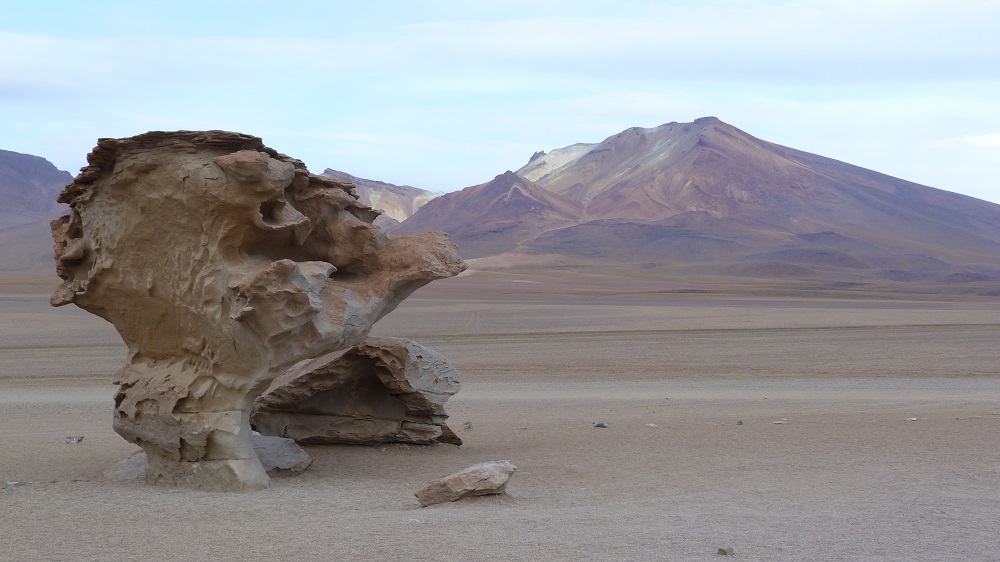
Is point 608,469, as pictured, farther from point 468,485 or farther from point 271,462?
point 271,462

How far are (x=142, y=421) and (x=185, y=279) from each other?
151 centimetres

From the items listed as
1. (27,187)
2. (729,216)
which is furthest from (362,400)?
(27,187)

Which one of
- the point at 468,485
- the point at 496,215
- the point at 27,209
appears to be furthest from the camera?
the point at 496,215

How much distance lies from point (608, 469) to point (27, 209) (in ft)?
418

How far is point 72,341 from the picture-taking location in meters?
29.2

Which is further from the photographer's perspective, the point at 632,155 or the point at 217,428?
the point at 632,155

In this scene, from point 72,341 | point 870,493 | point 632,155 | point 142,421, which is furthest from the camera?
point 632,155

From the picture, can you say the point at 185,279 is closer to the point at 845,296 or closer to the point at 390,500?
the point at 390,500

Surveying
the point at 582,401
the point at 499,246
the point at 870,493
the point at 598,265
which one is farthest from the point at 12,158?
the point at 870,493

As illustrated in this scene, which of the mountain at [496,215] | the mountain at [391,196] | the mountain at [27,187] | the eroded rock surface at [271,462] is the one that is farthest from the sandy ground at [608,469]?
the mountain at [391,196]

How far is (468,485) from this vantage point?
8.95 m

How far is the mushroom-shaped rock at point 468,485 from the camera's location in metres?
8.83

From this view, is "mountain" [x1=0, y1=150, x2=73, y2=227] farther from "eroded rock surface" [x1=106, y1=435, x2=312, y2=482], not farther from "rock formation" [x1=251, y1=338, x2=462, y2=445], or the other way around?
"eroded rock surface" [x1=106, y1=435, x2=312, y2=482]

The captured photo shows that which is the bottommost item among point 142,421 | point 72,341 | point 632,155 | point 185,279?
point 72,341
